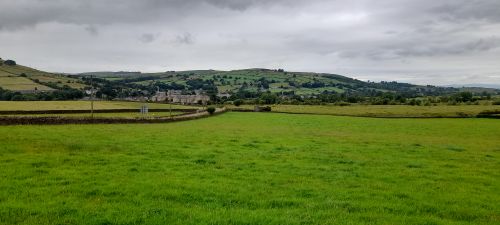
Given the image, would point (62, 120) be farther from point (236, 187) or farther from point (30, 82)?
point (30, 82)

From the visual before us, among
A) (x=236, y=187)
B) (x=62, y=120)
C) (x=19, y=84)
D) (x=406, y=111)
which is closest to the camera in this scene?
(x=236, y=187)

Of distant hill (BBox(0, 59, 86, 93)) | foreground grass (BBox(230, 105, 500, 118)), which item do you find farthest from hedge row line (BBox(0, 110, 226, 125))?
distant hill (BBox(0, 59, 86, 93))

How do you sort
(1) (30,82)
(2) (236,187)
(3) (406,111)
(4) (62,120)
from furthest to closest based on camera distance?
1. (1) (30,82)
2. (3) (406,111)
3. (4) (62,120)
4. (2) (236,187)

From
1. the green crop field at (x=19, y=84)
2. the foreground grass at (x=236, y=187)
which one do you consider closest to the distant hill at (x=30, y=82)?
the green crop field at (x=19, y=84)

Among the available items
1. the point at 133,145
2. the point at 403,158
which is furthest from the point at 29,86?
the point at 403,158

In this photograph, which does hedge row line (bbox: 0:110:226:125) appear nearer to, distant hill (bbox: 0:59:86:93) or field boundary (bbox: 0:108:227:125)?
field boundary (bbox: 0:108:227:125)

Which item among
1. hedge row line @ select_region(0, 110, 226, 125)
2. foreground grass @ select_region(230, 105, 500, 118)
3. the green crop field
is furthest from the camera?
the green crop field

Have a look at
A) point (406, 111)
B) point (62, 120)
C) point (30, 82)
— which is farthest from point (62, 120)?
point (30, 82)

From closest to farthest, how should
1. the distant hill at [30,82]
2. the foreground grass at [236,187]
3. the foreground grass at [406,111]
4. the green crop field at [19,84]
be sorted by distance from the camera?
the foreground grass at [236,187], the foreground grass at [406,111], the green crop field at [19,84], the distant hill at [30,82]

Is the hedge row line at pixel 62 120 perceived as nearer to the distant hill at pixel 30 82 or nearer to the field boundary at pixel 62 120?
the field boundary at pixel 62 120

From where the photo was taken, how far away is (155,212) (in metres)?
11.2

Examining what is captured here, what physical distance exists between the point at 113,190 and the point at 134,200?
137cm

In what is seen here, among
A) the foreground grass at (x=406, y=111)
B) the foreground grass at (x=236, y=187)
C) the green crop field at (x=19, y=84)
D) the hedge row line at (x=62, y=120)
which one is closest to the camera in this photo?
the foreground grass at (x=236, y=187)

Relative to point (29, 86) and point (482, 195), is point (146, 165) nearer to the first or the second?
point (482, 195)
